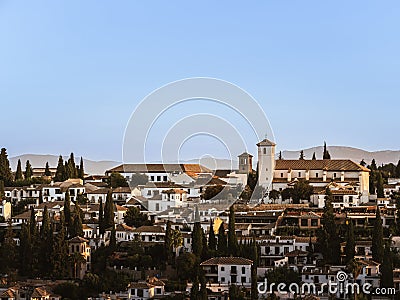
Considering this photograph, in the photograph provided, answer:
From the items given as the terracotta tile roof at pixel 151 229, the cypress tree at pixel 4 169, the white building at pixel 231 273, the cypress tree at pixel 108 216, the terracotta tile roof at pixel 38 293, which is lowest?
the terracotta tile roof at pixel 38 293

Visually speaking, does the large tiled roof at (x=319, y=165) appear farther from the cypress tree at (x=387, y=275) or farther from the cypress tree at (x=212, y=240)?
the cypress tree at (x=387, y=275)

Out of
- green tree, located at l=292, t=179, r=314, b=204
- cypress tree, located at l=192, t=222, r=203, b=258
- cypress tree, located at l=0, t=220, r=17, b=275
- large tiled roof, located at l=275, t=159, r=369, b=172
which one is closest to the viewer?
cypress tree, located at l=192, t=222, r=203, b=258

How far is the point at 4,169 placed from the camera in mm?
31109

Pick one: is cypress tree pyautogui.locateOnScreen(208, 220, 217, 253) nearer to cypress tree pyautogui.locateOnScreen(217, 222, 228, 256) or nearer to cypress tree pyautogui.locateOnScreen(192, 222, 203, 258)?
cypress tree pyautogui.locateOnScreen(217, 222, 228, 256)

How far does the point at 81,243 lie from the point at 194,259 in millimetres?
3281

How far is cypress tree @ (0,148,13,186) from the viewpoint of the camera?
30.6 m

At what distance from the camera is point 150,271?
66.9 feet

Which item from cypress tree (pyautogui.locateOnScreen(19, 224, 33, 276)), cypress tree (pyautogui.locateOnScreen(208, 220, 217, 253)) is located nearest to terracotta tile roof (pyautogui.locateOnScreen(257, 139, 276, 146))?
cypress tree (pyautogui.locateOnScreen(208, 220, 217, 253))

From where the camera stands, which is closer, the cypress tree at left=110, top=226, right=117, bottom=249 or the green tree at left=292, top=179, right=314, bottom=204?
the cypress tree at left=110, top=226, right=117, bottom=249

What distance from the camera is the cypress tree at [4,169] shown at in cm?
3062

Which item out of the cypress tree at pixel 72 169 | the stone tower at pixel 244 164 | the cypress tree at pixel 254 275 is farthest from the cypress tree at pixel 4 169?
the cypress tree at pixel 254 275

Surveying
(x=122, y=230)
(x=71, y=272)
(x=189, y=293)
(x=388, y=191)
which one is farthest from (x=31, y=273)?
(x=388, y=191)

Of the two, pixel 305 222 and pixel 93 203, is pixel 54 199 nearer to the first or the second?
pixel 93 203

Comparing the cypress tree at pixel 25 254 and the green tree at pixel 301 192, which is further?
the green tree at pixel 301 192
